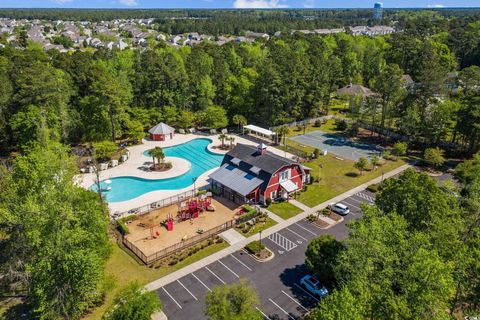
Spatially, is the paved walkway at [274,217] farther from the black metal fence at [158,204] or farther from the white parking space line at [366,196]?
the white parking space line at [366,196]

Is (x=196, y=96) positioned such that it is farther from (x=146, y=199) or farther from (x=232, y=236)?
(x=232, y=236)

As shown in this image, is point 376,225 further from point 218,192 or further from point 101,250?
point 218,192

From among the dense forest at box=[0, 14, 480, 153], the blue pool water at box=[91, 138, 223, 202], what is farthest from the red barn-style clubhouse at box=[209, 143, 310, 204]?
the dense forest at box=[0, 14, 480, 153]

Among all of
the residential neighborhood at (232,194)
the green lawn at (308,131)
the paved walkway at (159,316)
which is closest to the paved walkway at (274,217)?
the residential neighborhood at (232,194)

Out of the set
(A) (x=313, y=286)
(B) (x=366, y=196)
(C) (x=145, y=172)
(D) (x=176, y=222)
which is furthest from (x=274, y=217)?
(C) (x=145, y=172)

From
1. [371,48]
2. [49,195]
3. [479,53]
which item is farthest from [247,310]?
[479,53]

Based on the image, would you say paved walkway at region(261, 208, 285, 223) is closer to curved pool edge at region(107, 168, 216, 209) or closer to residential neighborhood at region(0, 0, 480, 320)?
residential neighborhood at region(0, 0, 480, 320)
